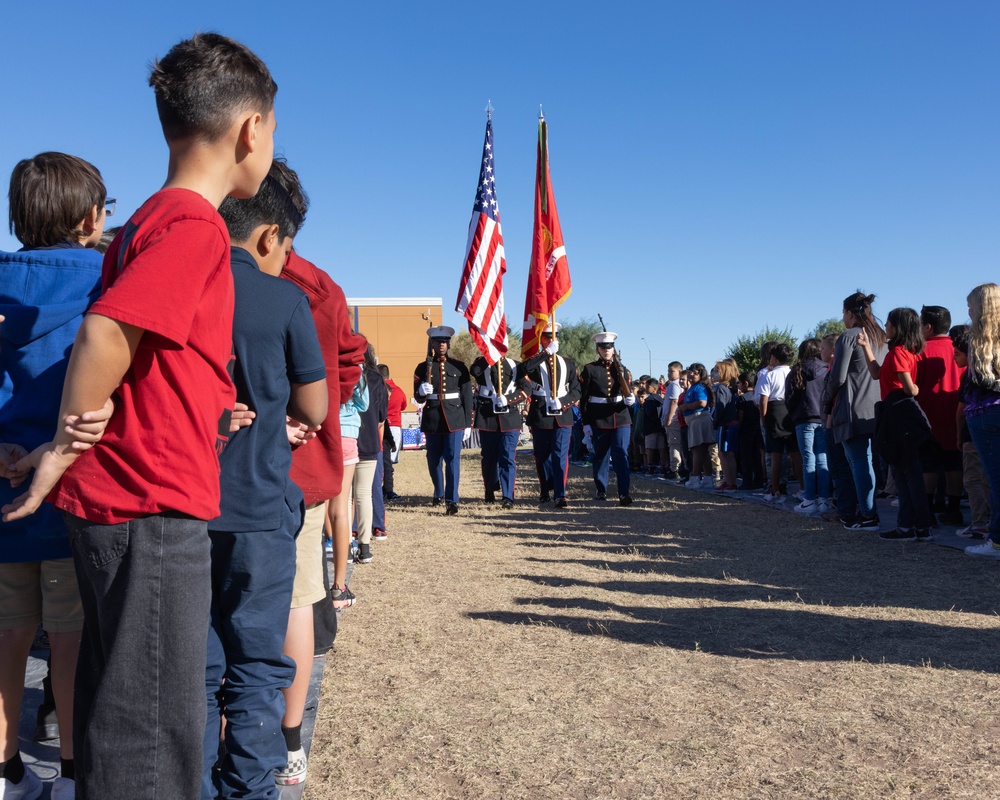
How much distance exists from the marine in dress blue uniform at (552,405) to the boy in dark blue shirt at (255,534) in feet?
29.4

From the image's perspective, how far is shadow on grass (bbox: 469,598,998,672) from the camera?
4199 millimetres

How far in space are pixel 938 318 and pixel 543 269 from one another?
538 cm

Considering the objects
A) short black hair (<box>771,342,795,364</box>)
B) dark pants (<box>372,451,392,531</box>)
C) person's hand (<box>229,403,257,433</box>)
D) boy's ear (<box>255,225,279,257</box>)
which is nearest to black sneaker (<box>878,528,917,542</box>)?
short black hair (<box>771,342,795,364</box>)

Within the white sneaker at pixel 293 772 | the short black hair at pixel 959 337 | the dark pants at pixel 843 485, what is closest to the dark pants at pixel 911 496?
the dark pants at pixel 843 485

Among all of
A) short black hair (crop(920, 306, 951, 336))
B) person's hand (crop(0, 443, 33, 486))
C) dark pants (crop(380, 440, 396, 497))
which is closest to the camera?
person's hand (crop(0, 443, 33, 486))

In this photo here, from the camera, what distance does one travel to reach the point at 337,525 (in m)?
5.17

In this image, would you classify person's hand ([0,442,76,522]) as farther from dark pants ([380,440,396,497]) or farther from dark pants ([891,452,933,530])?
dark pants ([380,440,396,497])

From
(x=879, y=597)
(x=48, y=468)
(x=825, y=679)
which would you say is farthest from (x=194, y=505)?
(x=879, y=597)

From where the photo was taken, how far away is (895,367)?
7270 millimetres

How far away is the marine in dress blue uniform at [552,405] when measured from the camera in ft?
37.2

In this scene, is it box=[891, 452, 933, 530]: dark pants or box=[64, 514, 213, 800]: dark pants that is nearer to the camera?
box=[64, 514, 213, 800]: dark pants

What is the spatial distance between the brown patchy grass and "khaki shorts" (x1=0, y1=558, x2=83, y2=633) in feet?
3.23

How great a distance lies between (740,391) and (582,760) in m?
10.7

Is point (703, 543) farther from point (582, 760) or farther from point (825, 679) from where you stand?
point (582, 760)
